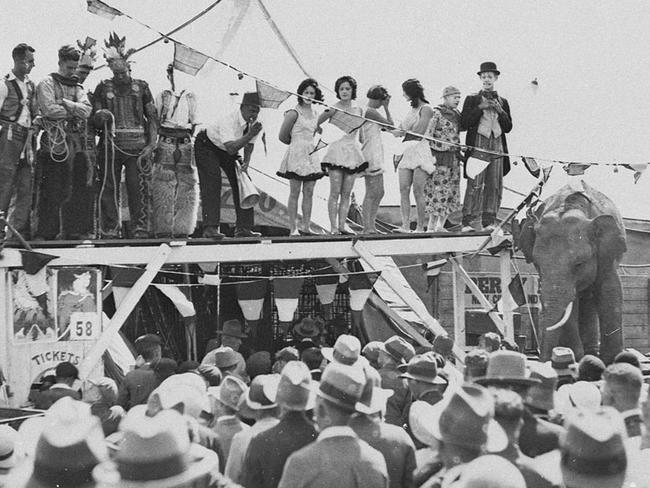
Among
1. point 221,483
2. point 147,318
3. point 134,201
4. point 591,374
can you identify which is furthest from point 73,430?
point 147,318

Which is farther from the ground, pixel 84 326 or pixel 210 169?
pixel 210 169

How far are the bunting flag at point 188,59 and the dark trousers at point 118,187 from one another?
94cm

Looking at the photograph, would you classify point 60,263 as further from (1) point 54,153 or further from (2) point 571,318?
(2) point 571,318

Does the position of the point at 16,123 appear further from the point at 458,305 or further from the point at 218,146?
the point at 458,305

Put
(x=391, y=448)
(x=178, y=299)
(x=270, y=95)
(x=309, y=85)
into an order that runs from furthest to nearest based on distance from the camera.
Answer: (x=178, y=299) → (x=309, y=85) → (x=270, y=95) → (x=391, y=448)

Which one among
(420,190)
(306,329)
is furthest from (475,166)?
(306,329)

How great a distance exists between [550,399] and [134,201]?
21.3 feet

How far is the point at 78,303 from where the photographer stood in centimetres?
1042

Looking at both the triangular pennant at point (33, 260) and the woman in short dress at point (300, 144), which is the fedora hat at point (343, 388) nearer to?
the triangular pennant at point (33, 260)

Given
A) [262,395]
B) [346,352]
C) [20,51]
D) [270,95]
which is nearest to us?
[262,395]

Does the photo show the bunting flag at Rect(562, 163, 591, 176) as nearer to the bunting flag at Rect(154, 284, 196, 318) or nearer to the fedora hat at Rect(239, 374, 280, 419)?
the bunting flag at Rect(154, 284, 196, 318)

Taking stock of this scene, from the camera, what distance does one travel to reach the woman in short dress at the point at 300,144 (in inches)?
443

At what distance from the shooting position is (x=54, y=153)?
10.4 metres

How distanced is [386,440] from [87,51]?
23.5 feet
